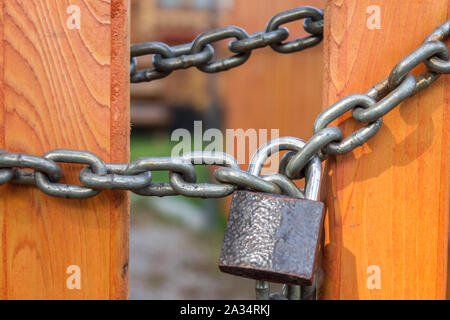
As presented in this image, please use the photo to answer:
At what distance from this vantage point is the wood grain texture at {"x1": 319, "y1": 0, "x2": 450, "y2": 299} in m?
0.89

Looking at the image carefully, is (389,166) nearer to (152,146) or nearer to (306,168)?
(306,168)

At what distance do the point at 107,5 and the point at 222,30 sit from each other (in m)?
0.27

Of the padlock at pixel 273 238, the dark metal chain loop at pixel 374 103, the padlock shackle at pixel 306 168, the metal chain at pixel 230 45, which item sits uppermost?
the metal chain at pixel 230 45

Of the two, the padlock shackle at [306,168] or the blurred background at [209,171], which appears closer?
the padlock shackle at [306,168]

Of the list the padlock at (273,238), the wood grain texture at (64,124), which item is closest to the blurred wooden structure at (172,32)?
the wood grain texture at (64,124)

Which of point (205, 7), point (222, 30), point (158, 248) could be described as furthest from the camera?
point (205, 7)

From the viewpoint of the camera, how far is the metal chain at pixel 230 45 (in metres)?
1.06

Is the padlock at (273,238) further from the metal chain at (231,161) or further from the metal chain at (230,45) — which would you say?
the metal chain at (230,45)

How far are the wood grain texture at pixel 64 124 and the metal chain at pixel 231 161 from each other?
1.8 inches

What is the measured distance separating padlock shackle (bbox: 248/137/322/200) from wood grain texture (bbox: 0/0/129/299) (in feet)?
0.77

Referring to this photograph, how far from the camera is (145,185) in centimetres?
86

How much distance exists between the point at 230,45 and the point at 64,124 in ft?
1.28
